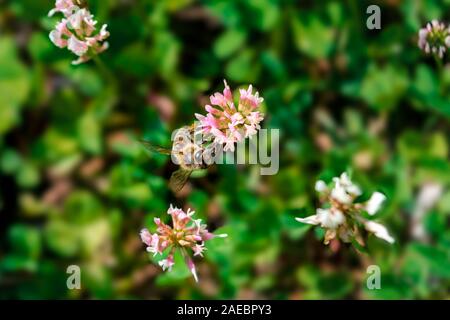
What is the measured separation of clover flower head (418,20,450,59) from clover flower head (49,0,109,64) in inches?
31.5

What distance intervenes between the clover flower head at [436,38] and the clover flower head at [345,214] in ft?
1.45

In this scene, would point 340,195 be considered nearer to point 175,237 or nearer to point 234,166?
point 175,237

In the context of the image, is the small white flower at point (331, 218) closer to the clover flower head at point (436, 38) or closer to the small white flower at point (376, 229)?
the small white flower at point (376, 229)

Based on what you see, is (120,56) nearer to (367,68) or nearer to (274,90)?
(274,90)

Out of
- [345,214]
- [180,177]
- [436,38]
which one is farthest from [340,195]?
[436,38]

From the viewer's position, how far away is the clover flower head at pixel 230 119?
4.40 ft

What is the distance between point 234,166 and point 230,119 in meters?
0.60

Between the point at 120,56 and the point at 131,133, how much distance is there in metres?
0.36

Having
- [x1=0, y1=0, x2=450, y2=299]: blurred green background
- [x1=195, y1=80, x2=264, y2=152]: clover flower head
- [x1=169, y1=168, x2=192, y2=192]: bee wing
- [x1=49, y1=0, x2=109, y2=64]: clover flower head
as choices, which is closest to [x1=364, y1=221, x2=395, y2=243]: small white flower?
[x1=195, y1=80, x2=264, y2=152]: clover flower head

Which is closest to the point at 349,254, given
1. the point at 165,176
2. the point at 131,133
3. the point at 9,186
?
the point at 165,176

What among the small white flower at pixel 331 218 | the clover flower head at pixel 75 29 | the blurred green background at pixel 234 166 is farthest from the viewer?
the blurred green background at pixel 234 166

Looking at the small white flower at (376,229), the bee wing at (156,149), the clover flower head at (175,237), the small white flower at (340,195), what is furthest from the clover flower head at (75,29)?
the small white flower at (376,229)

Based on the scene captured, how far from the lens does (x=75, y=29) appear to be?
4.84 ft

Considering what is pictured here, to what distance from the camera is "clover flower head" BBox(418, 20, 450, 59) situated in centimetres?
151
